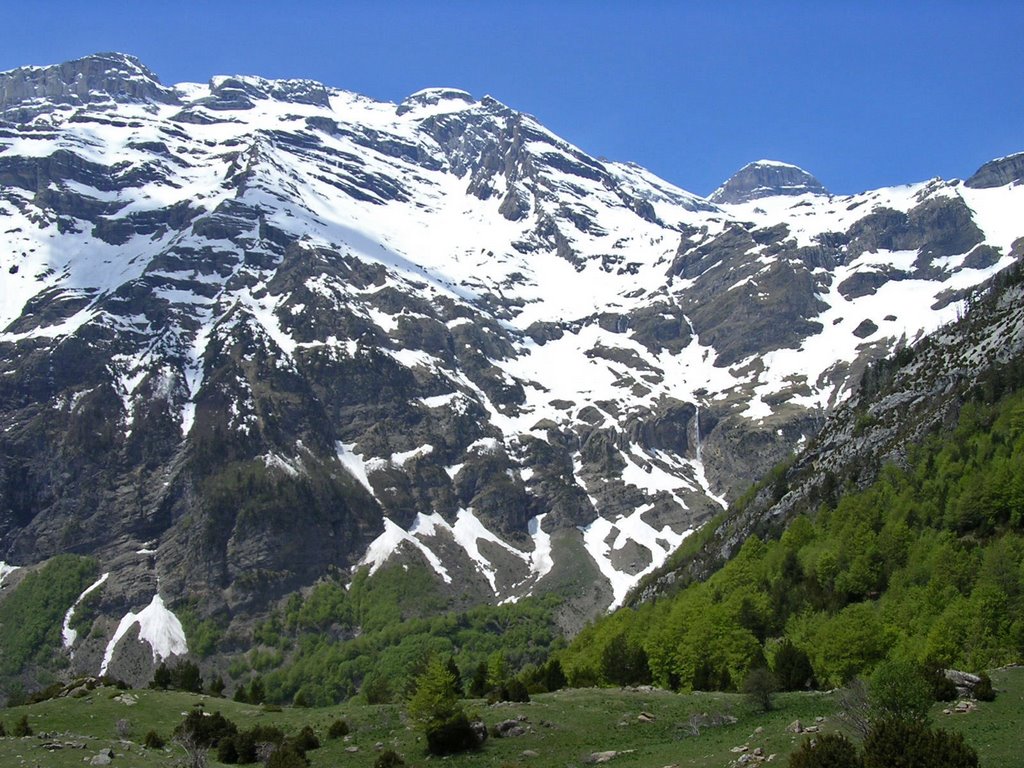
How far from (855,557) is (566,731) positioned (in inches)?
2535

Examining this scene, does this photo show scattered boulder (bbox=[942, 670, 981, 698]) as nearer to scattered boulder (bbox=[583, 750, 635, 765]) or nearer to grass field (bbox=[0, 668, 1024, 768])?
grass field (bbox=[0, 668, 1024, 768])

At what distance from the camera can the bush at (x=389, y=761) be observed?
47094mm

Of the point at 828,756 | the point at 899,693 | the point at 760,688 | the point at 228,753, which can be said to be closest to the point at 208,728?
Result: the point at 228,753

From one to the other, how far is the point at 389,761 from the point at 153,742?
16.9 m

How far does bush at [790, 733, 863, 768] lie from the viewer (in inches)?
1273

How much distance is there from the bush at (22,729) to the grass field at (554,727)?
0.75 m

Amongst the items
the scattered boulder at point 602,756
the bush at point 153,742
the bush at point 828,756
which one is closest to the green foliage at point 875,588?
the scattered boulder at point 602,756

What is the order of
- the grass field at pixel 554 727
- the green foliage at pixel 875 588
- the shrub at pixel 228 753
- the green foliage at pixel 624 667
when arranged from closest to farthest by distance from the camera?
the grass field at pixel 554 727
the shrub at pixel 228 753
the green foliage at pixel 875 588
the green foliage at pixel 624 667

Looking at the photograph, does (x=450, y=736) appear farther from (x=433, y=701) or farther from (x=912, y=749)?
(x=912, y=749)

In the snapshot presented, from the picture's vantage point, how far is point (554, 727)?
54.6 meters

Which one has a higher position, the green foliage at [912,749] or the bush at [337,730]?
the bush at [337,730]

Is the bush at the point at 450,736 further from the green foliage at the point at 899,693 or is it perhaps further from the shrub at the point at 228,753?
the green foliage at the point at 899,693

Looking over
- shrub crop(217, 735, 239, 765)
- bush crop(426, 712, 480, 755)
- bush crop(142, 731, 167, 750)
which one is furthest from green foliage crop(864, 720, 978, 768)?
bush crop(142, 731, 167, 750)

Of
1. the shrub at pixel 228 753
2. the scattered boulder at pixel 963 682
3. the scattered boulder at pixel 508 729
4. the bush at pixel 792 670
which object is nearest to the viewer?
the scattered boulder at pixel 963 682
